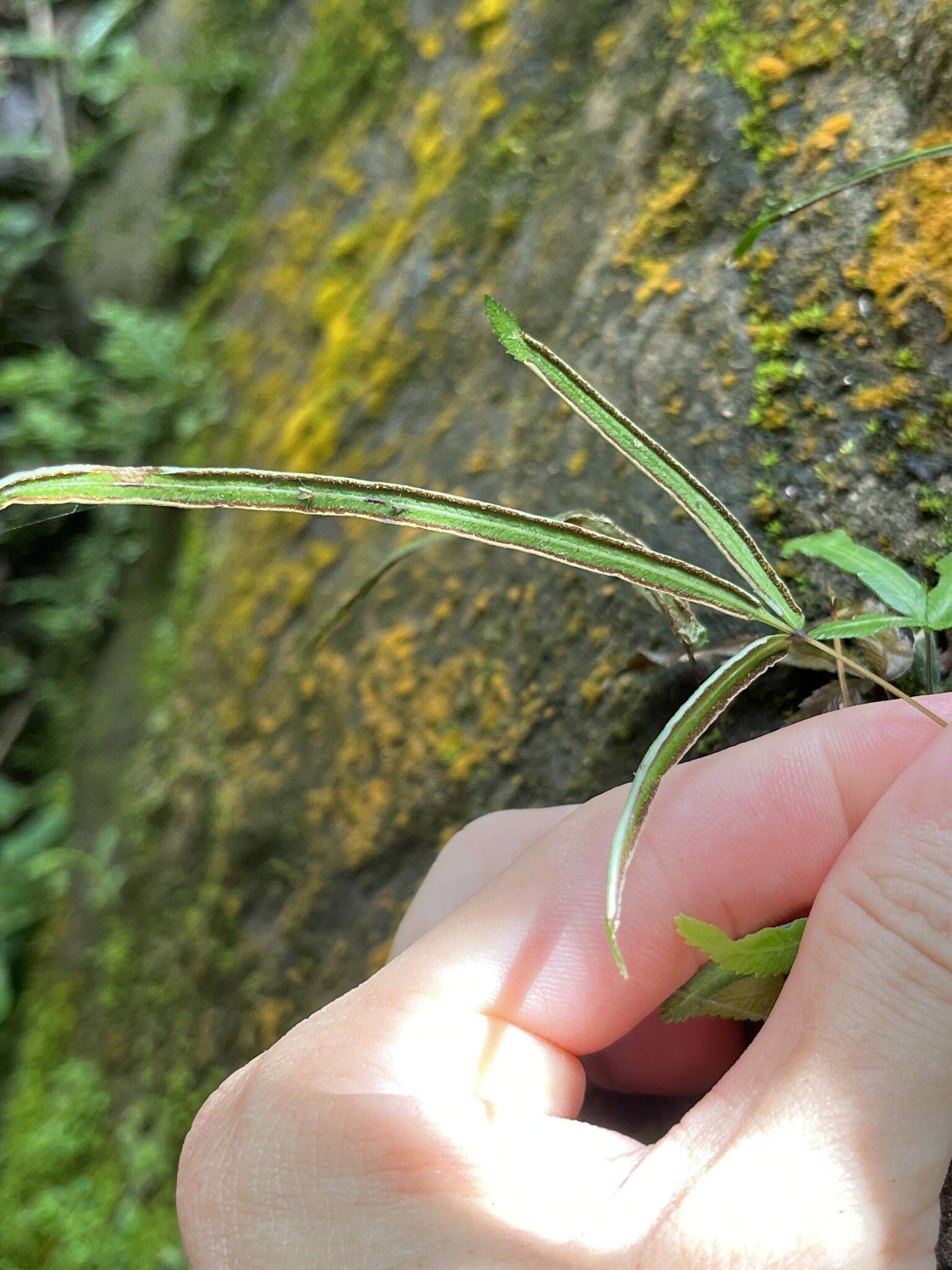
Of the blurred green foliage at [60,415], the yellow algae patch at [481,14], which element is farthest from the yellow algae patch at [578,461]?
the blurred green foliage at [60,415]

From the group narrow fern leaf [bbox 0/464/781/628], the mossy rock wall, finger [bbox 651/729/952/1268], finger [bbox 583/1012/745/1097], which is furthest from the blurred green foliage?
finger [bbox 651/729/952/1268]

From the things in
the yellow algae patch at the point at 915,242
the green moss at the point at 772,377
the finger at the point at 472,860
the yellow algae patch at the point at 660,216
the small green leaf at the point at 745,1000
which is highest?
the yellow algae patch at the point at 660,216

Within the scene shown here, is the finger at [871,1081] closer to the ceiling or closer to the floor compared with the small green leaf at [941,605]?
closer to the floor

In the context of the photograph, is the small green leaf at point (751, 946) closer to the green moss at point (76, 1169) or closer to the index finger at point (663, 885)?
the index finger at point (663, 885)

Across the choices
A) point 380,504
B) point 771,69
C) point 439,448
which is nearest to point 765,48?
point 771,69

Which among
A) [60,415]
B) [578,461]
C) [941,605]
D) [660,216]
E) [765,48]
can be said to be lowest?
[941,605]

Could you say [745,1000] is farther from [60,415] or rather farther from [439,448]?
[60,415]
